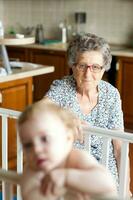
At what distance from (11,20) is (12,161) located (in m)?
2.75

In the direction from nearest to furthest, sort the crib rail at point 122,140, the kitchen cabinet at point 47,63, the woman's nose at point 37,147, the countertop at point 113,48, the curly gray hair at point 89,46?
the woman's nose at point 37,147 < the crib rail at point 122,140 < the curly gray hair at point 89,46 < the countertop at point 113,48 < the kitchen cabinet at point 47,63

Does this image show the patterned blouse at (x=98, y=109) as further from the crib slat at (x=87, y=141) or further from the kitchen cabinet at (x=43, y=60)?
the kitchen cabinet at (x=43, y=60)

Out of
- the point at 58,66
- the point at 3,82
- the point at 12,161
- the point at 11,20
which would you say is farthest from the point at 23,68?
the point at 11,20

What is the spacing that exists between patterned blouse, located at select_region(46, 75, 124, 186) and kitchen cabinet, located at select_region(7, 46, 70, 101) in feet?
8.71

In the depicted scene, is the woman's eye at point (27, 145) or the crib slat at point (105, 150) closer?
the woman's eye at point (27, 145)

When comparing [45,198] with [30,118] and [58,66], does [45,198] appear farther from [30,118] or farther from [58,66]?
[58,66]

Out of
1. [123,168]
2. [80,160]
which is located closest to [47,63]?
[123,168]

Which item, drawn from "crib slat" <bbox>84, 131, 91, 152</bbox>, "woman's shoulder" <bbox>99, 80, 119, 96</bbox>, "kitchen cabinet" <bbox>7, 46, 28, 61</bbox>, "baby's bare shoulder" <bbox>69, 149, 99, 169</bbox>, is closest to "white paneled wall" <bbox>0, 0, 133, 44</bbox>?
"kitchen cabinet" <bbox>7, 46, 28, 61</bbox>

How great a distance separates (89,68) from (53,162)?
2.91 feet

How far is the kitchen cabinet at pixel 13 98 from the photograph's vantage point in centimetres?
322

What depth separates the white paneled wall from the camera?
192 inches

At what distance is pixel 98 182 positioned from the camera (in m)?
1.07

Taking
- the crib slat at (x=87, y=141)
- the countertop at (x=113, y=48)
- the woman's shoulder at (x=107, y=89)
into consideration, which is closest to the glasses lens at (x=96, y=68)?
the woman's shoulder at (x=107, y=89)

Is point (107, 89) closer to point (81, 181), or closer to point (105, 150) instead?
point (105, 150)
